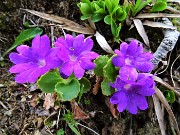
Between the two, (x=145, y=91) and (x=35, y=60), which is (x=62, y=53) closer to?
(x=35, y=60)

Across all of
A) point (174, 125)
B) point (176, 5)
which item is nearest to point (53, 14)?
point (176, 5)

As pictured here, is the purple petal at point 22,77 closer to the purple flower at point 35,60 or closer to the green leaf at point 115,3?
the purple flower at point 35,60

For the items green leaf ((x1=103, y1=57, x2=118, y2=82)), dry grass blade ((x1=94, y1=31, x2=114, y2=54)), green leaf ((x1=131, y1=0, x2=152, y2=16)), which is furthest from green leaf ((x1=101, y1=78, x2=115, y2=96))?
green leaf ((x1=131, y1=0, x2=152, y2=16))

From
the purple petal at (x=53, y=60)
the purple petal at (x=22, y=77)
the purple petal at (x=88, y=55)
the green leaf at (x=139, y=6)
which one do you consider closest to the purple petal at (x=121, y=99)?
the purple petal at (x=88, y=55)

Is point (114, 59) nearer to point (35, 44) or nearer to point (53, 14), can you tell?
point (35, 44)

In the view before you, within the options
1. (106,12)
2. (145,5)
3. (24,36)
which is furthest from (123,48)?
(24,36)

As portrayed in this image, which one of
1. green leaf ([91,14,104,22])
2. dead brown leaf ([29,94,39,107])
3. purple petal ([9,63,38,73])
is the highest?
purple petal ([9,63,38,73])

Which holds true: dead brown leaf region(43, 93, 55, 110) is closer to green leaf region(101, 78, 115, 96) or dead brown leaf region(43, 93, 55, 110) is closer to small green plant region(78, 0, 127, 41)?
green leaf region(101, 78, 115, 96)
